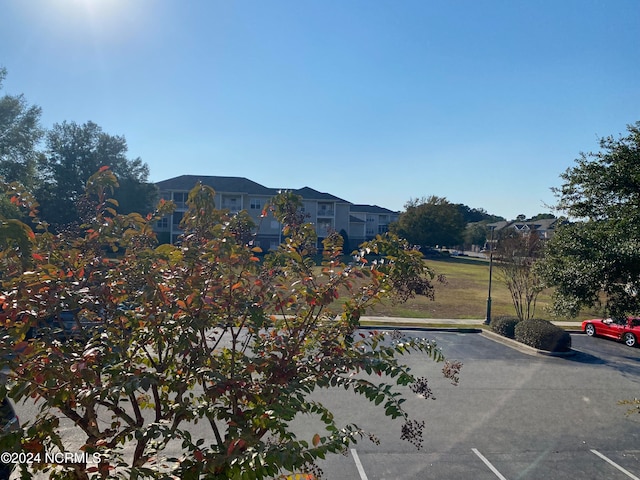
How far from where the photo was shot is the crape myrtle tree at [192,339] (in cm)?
243

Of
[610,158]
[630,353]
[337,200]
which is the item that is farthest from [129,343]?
[337,200]

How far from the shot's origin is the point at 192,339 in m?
2.62

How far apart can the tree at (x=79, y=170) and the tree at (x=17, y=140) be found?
20.1 ft

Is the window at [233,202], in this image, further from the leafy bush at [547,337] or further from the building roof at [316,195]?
the leafy bush at [547,337]

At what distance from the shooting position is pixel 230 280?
315 cm

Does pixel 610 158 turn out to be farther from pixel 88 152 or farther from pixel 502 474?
pixel 88 152

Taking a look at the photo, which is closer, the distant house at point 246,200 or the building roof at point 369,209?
the distant house at point 246,200

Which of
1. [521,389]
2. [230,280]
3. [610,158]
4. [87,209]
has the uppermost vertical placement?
[610,158]

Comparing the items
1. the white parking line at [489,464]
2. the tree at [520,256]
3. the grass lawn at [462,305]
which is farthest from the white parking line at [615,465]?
the tree at [520,256]

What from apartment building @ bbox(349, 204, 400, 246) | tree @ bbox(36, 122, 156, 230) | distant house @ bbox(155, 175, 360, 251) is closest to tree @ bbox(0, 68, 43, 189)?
tree @ bbox(36, 122, 156, 230)

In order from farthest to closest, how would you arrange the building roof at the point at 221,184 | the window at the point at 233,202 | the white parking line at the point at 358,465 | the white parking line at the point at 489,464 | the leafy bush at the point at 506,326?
the window at the point at 233,202
the building roof at the point at 221,184
the leafy bush at the point at 506,326
the white parking line at the point at 489,464
the white parking line at the point at 358,465

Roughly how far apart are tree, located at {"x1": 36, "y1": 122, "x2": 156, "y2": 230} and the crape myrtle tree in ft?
126

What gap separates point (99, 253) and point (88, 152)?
45379mm

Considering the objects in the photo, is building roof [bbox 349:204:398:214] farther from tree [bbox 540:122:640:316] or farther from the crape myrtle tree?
the crape myrtle tree
